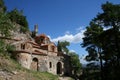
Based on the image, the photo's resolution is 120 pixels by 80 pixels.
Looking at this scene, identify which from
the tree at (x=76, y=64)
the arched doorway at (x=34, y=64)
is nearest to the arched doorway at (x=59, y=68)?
the arched doorway at (x=34, y=64)

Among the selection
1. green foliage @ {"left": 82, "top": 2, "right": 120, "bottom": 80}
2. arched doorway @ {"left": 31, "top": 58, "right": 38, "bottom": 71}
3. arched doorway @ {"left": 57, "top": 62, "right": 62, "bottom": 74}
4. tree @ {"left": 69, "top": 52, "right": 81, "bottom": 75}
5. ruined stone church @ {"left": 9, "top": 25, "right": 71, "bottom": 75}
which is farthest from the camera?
tree @ {"left": 69, "top": 52, "right": 81, "bottom": 75}

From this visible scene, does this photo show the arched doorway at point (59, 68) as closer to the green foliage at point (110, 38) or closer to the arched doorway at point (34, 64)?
the arched doorway at point (34, 64)

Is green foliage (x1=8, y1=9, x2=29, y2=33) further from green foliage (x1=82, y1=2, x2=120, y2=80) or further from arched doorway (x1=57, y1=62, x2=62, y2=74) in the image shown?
green foliage (x1=82, y1=2, x2=120, y2=80)

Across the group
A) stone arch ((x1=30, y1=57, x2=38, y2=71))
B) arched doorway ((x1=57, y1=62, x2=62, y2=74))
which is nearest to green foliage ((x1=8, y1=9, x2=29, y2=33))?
arched doorway ((x1=57, y1=62, x2=62, y2=74))

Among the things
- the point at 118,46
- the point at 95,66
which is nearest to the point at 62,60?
the point at 95,66

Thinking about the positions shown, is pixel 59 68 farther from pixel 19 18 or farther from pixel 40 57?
pixel 19 18

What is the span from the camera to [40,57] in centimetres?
4709

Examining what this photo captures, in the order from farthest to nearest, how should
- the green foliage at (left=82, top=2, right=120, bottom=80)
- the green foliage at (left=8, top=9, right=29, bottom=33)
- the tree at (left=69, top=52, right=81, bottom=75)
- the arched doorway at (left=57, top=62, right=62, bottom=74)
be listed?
1. the tree at (left=69, top=52, right=81, bottom=75)
2. the green foliage at (left=8, top=9, right=29, bottom=33)
3. the arched doorway at (left=57, top=62, right=62, bottom=74)
4. the green foliage at (left=82, top=2, right=120, bottom=80)

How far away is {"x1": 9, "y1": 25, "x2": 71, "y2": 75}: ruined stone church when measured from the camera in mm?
42275

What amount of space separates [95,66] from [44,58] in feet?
41.4

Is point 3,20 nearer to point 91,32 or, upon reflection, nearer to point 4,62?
point 4,62

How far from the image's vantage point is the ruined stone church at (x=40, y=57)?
139 ft

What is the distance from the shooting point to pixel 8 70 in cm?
3322

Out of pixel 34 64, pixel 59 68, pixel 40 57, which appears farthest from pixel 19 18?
pixel 34 64
